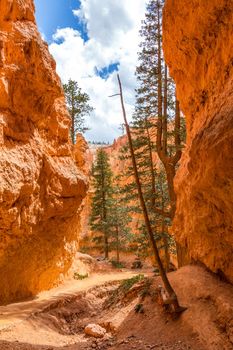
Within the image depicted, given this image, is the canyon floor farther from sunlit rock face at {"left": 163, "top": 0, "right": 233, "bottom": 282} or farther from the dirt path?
sunlit rock face at {"left": 163, "top": 0, "right": 233, "bottom": 282}

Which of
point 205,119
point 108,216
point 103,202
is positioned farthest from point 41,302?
point 103,202

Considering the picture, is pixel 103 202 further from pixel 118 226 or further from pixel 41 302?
pixel 41 302

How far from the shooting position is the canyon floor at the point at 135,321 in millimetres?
7535

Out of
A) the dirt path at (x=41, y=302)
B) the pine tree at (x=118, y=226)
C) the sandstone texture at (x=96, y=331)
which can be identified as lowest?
the sandstone texture at (x=96, y=331)

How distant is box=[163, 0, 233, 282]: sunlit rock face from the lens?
6.91 m

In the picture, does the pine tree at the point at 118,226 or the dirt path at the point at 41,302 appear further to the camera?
the pine tree at the point at 118,226

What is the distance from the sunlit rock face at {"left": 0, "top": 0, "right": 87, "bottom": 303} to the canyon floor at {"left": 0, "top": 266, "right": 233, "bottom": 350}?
5.87 ft

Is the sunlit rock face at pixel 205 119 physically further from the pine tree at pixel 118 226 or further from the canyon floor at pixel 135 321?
the pine tree at pixel 118 226

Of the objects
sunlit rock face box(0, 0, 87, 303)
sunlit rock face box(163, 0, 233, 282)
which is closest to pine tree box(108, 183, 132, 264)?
sunlit rock face box(0, 0, 87, 303)

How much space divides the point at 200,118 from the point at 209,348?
22.5 ft

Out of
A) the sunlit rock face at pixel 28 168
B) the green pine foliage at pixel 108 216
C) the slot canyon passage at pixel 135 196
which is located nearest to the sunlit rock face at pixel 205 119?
the slot canyon passage at pixel 135 196

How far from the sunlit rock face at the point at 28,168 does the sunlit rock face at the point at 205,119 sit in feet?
21.9

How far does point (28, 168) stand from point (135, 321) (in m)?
7.87

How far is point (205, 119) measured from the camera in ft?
28.6
